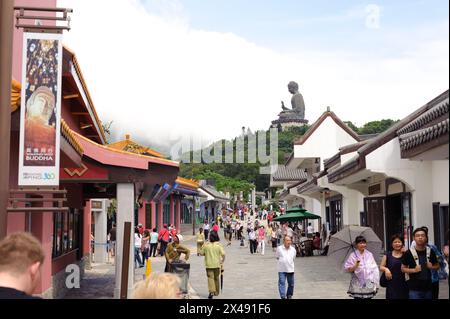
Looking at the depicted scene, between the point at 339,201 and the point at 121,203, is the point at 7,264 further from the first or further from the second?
the point at 339,201

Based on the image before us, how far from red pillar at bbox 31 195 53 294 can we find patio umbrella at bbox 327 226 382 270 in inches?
217

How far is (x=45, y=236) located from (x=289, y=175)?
31.9 metres

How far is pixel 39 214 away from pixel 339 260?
5.94 m

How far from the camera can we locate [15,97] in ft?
25.1

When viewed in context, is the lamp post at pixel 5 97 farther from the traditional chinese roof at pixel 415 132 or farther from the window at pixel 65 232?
the window at pixel 65 232

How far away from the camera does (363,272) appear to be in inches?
332

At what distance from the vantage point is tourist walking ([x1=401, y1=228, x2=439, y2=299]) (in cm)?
715

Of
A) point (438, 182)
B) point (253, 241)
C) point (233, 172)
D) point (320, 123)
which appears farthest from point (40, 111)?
point (233, 172)

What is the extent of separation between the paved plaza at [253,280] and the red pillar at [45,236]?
1.71 meters

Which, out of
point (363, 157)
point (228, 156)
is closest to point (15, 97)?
point (363, 157)

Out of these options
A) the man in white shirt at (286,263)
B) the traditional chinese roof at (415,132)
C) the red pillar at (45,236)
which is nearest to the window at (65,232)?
the red pillar at (45,236)

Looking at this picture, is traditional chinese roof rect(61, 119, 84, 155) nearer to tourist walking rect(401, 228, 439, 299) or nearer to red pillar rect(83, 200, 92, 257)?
tourist walking rect(401, 228, 439, 299)

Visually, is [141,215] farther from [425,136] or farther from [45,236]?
[425,136]

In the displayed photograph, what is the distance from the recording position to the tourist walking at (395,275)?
7.38 meters
